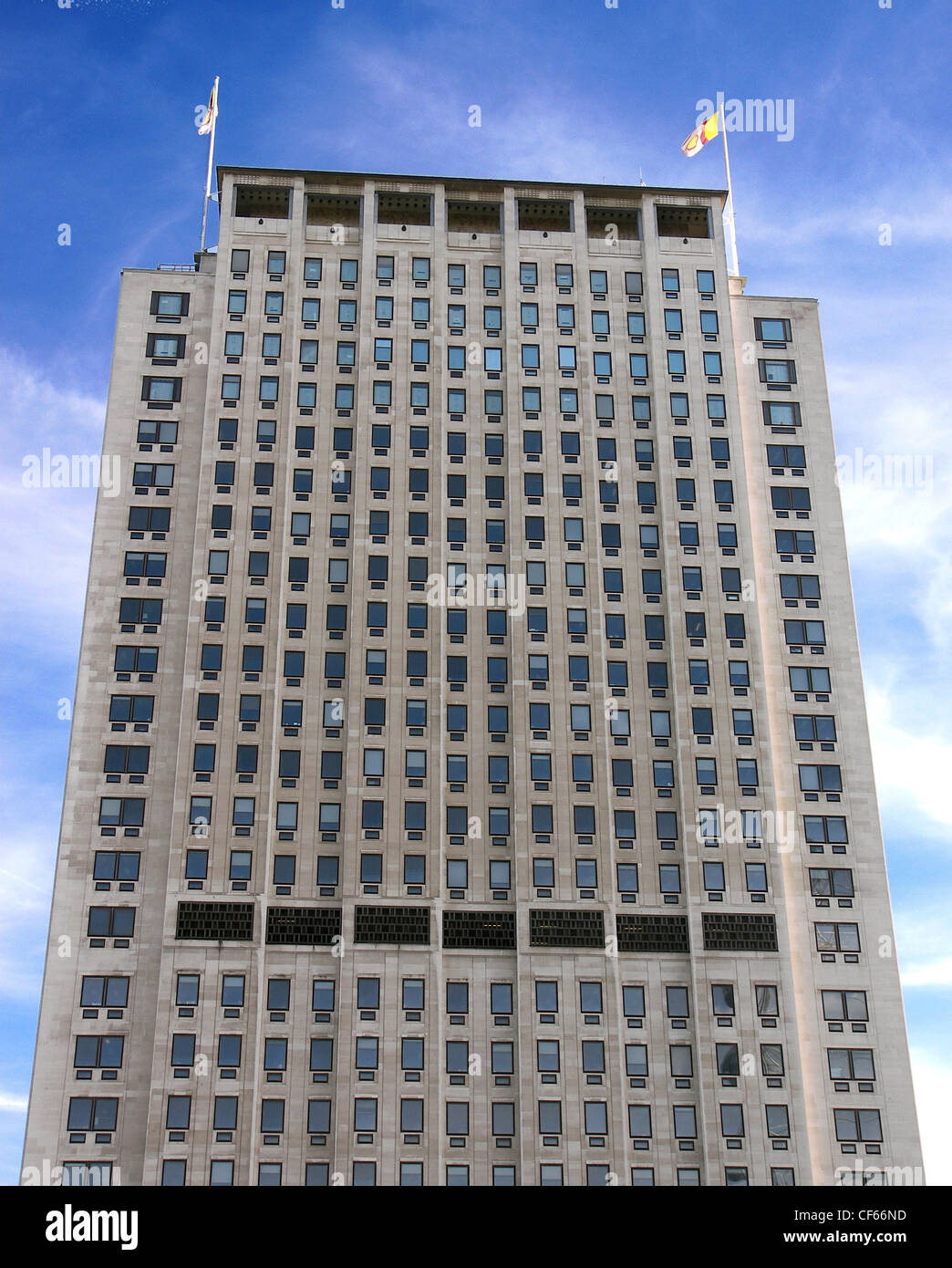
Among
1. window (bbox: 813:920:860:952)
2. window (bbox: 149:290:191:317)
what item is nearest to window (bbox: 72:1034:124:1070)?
window (bbox: 813:920:860:952)

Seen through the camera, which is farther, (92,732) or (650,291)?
(650,291)

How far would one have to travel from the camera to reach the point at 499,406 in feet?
297

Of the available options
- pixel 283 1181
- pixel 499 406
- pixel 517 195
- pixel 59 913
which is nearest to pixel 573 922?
→ pixel 283 1181

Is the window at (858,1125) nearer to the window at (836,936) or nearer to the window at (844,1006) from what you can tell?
the window at (844,1006)

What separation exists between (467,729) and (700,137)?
144 feet

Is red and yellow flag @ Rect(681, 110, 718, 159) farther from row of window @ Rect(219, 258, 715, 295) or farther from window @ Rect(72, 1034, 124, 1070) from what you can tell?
window @ Rect(72, 1034, 124, 1070)

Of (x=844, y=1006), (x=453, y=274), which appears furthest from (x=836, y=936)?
(x=453, y=274)

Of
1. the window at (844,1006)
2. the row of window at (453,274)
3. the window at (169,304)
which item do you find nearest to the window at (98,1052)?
the window at (844,1006)

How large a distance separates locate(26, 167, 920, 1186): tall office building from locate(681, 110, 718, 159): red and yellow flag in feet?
10.2

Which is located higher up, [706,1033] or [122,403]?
[122,403]

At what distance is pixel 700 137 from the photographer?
9656 centimetres

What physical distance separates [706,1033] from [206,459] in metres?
43.1

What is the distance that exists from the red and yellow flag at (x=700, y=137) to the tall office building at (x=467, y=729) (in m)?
3.11

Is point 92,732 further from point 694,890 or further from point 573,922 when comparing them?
point 694,890
